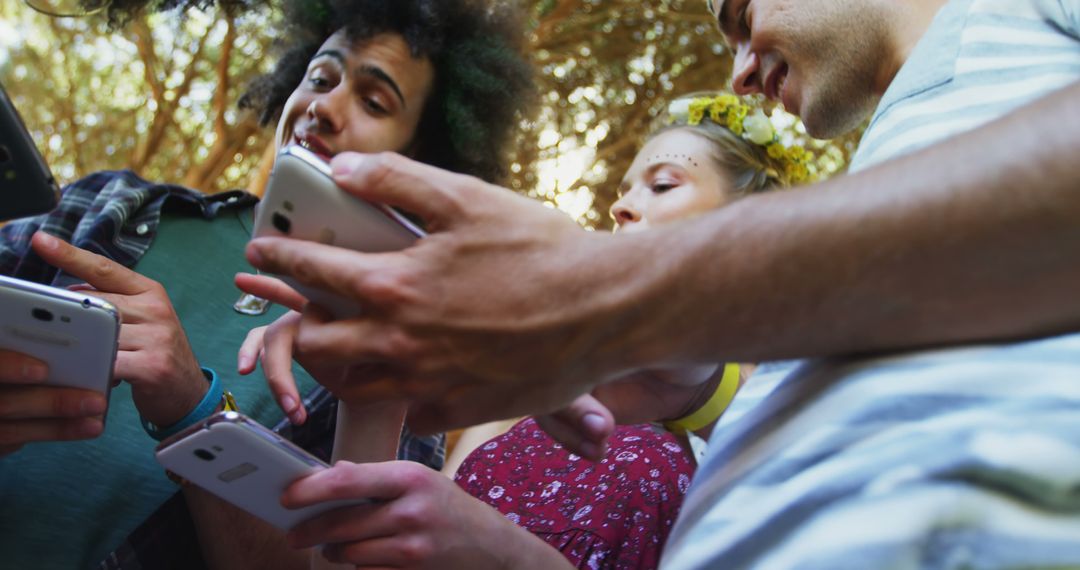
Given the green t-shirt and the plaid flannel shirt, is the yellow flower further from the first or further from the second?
the green t-shirt

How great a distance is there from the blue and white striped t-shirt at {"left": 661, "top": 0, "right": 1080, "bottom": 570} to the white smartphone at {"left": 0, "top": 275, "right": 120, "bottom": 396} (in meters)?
0.58

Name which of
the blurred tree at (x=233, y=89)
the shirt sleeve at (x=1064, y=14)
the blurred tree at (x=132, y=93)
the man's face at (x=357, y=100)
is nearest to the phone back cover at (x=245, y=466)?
the shirt sleeve at (x=1064, y=14)

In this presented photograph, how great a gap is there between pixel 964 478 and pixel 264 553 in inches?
34.9

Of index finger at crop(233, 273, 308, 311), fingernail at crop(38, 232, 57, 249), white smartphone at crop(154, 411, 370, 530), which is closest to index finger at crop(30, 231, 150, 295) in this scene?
fingernail at crop(38, 232, 57, 249)

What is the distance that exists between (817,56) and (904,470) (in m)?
1.00

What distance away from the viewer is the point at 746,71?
1499 millimetres

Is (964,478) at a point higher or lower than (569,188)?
higher

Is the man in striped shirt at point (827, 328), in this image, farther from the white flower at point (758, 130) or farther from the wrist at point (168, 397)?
the white flower at point (758, 130)

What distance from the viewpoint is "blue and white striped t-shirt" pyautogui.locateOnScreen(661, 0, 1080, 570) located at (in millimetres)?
449

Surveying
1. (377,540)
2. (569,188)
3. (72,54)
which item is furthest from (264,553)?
(72,54)

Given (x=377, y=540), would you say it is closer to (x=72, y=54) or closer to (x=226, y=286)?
(x=226, y=286)

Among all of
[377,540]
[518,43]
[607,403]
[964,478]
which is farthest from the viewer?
[518,43]

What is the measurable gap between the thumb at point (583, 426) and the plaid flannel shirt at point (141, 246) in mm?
543

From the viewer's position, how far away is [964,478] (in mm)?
461
